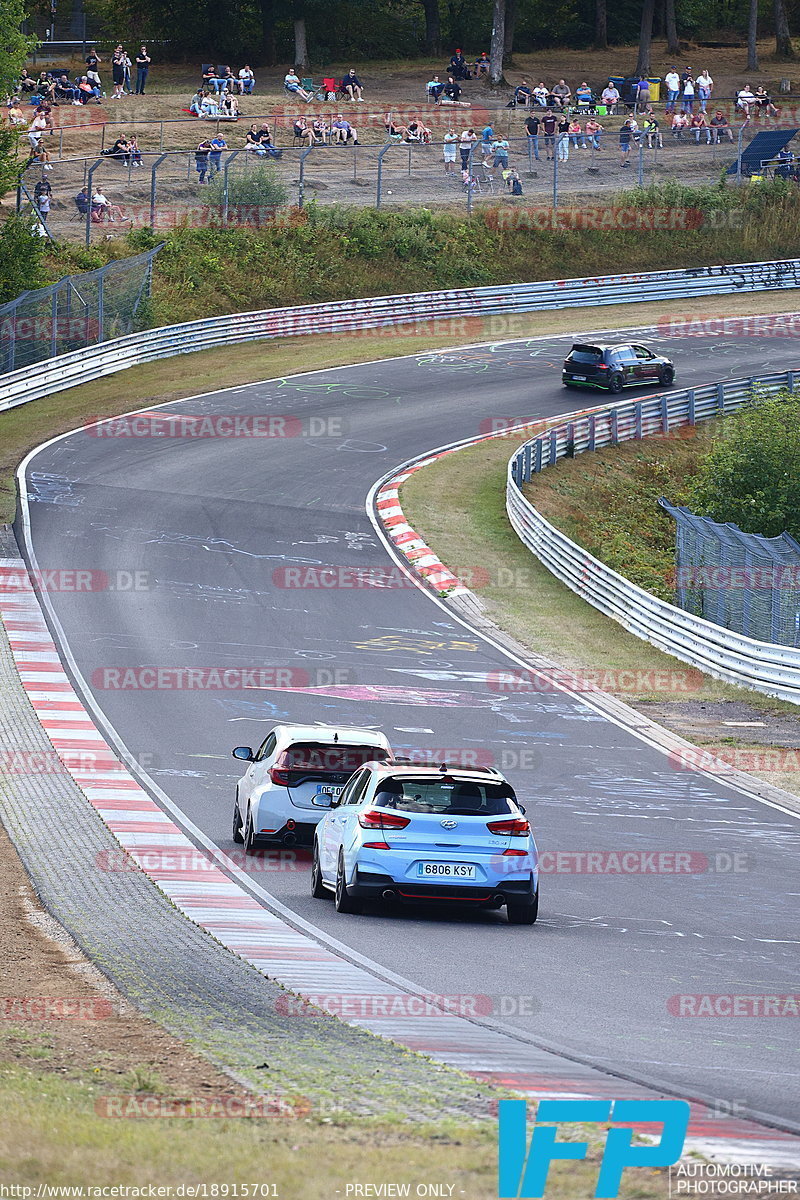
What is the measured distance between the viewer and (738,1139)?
6707mm

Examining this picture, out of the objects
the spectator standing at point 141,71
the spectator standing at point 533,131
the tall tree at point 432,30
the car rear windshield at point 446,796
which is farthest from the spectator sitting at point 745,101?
the car rear windshield at point 446,796

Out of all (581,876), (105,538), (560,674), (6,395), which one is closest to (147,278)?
(6,395)

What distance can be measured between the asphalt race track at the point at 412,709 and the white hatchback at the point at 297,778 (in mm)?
420

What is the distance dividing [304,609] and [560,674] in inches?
215

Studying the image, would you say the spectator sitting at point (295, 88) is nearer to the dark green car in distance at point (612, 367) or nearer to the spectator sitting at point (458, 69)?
the spectator sitting at point (458, 69)

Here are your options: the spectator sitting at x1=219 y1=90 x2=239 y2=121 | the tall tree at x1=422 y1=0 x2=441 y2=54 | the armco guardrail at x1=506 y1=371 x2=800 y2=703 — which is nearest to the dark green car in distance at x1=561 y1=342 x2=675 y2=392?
the armco guardrail at x1=506 y1=371 x2=800 y2=703

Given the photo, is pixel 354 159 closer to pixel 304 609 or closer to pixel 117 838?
pixel 304 609

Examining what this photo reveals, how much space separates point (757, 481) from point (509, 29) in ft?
194

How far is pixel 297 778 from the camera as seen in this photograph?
15398 mm

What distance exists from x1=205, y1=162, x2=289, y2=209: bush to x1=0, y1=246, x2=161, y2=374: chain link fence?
7.26 metres

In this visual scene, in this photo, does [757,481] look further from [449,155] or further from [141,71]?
[141,71]

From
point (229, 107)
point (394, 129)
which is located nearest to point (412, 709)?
point (394, 129)

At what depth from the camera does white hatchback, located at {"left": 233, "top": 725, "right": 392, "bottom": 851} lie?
15320 millimetres

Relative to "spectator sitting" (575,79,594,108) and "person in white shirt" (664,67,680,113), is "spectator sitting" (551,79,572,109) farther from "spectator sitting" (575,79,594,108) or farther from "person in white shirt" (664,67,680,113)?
"person in white shirt" (664,67,680,113)
